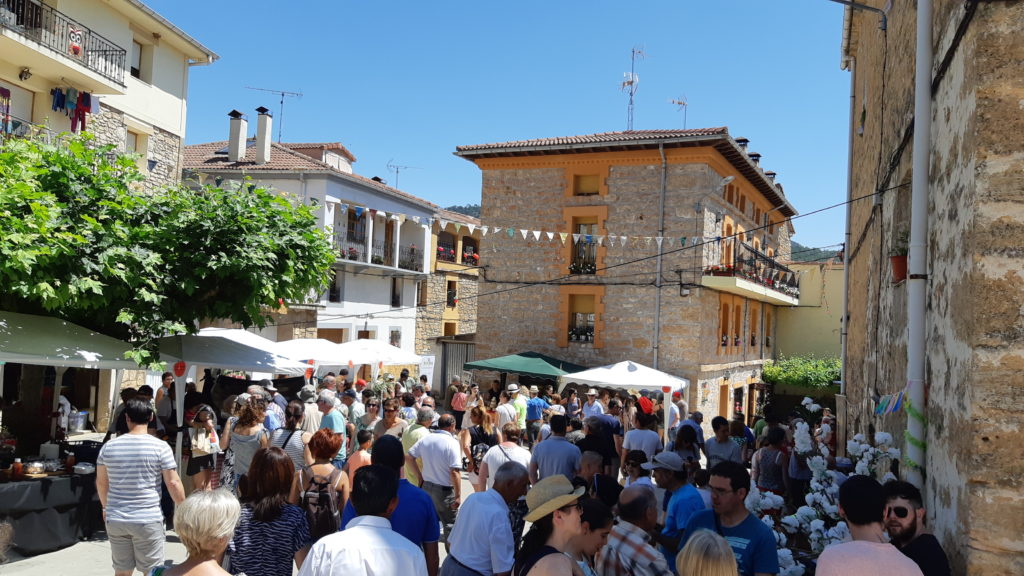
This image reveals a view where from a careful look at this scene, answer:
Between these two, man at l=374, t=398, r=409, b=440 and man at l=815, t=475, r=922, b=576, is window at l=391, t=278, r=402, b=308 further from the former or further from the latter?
man at l=815, t=475, r=922, b=576

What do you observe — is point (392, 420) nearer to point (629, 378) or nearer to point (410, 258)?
point (629, 378)

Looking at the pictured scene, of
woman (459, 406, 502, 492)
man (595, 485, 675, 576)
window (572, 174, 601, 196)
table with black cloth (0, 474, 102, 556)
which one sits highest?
window (572, 174, 601, 196)

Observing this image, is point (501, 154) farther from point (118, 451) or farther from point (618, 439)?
point (118, 451)

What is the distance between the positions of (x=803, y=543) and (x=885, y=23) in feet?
16.0

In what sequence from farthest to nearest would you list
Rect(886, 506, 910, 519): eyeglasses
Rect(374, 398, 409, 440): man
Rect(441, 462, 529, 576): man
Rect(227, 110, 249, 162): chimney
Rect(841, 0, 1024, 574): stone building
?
Rect(227, 110, 249, 162): chimney → Rect(374, 398, 409, 440): man → Rect(441, 462, 529, 576): man → Rect(886, 506, 910, 519): eyeglasses → Rect(841, 0, 1024, 574): stone building

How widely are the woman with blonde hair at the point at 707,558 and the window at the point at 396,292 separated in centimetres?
2751

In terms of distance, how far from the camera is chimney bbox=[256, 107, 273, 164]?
2664 cm

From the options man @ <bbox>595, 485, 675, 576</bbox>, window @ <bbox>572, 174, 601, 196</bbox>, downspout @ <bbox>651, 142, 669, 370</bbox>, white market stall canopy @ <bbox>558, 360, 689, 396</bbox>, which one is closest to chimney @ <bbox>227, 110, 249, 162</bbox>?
window @ <bbox>572, 174, 601, 196</bbox>

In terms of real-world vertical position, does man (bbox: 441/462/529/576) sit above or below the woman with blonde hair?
Result: below

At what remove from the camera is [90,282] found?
7516 mm

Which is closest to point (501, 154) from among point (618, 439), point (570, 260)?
point (570, 260)

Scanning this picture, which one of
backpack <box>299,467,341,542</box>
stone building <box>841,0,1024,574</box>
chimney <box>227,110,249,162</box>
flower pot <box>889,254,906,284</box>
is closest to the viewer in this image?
stone building <box>841,0,1024,574</box>

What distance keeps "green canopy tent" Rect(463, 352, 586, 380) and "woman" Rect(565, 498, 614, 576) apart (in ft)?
48.6

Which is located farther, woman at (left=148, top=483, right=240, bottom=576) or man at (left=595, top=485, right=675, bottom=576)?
man at (left=595, top=485, right=675, bottom=576)
